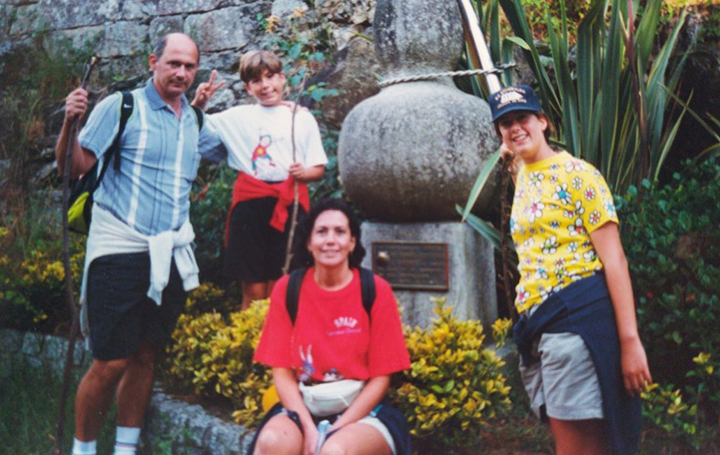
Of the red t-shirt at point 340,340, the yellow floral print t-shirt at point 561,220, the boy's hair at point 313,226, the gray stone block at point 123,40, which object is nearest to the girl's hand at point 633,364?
the yellow floral print t-shirt at point 561,220

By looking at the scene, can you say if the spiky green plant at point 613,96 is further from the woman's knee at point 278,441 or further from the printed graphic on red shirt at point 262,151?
the woman's knee at point 278,441

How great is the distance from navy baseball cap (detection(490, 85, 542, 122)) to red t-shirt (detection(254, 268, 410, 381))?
671 millimetres

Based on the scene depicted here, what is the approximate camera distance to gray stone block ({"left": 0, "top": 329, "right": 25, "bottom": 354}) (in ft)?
16.4

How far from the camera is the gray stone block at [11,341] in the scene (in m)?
5.00

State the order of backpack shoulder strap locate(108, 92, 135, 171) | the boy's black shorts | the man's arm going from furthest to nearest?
1. the boy's black shorts
2. backpack shoulder strap locate(108, 92, 135, 171)
3. the man's arm

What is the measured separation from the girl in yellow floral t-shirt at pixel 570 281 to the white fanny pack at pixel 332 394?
1.84ft

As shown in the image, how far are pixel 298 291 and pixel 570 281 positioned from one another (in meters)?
0.85

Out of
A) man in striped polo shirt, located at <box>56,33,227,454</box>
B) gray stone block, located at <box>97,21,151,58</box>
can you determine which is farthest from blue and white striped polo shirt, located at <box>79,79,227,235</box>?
gray stone block, located at <box>97,21,151,58</box>

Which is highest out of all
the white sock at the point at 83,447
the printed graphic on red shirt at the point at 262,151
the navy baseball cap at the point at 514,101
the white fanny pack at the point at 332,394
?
the printed graphic on red shirt at the point at 262,151

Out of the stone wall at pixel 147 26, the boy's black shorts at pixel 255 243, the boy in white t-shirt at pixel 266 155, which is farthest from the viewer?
the stone wall at pixel 147 26

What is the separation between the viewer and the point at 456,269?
3.56 metres

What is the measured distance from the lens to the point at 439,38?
3787 millimetres

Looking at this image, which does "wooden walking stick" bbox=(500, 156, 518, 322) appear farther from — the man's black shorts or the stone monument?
the man's black shorts

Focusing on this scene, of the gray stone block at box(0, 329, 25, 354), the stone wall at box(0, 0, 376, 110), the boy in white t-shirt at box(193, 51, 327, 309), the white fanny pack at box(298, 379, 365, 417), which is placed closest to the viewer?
the white fanny pack at box(298, 379, 365, 417)
